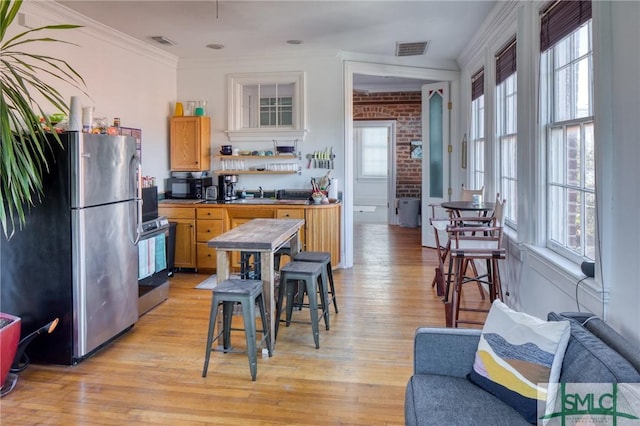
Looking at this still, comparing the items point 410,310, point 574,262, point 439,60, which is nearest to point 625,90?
point 574,262

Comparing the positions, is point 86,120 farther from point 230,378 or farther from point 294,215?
point 294,215

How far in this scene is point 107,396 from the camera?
2645mm

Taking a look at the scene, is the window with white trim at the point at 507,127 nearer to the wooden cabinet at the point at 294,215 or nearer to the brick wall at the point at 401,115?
the wooden cabinet at the point at 294,215

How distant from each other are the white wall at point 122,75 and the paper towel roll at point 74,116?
3.70 ft

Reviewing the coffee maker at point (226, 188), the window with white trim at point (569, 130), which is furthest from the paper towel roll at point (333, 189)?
the window with white trim at point (569, 130)

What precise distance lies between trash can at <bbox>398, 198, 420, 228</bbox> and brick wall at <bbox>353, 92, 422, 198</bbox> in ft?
1.39

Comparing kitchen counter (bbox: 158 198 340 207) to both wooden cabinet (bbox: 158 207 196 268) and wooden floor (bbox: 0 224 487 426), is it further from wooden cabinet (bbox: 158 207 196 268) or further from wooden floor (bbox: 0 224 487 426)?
wooden floor (bbox: 0 224 487 426)

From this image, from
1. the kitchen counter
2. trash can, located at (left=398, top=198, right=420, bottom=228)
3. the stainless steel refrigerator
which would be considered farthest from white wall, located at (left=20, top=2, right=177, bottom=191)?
trash can, located at (left=398, top=198, right=420, bottom=228)

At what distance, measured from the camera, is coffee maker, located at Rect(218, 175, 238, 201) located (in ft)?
19.2

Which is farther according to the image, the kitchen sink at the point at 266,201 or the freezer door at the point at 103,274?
the kitchen sink at the point at 266,201

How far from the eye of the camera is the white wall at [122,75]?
4.12 meters

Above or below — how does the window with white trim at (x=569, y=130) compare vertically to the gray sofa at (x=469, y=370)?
above

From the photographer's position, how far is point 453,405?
169 cm

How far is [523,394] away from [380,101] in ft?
27.8
